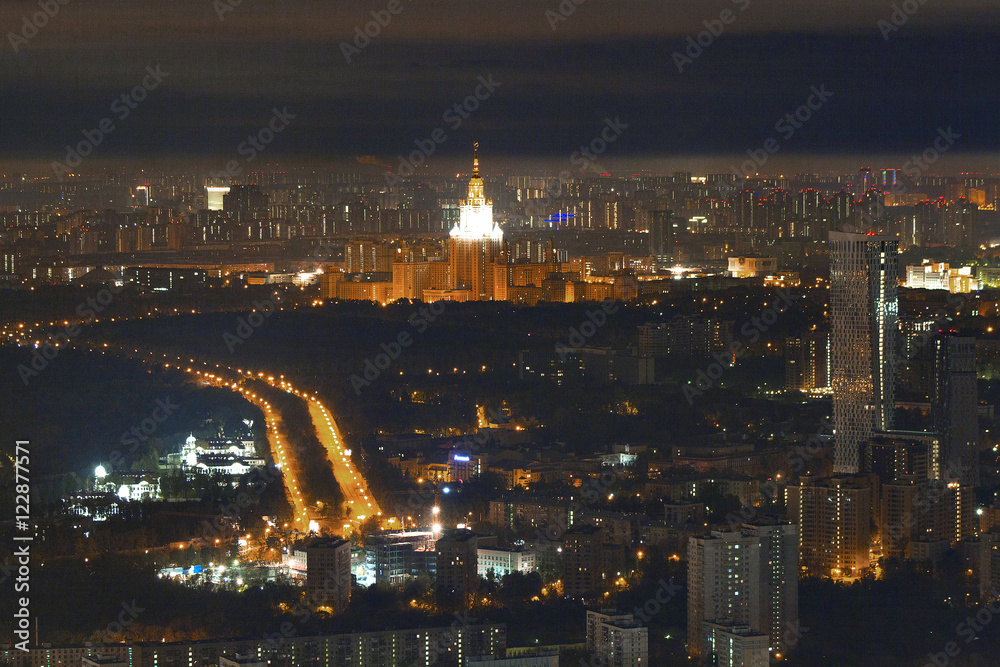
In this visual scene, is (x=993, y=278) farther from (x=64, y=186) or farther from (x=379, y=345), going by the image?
(x=64, y=186)

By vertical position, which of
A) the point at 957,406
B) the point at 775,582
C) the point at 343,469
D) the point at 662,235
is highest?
the point at 662,235

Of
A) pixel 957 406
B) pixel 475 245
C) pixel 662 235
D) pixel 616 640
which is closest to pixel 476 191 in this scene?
pixel 475 245

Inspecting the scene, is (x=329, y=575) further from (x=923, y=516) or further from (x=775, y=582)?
(x=923, y=516)

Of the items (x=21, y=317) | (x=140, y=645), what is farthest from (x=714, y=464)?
(x=21, y=317)

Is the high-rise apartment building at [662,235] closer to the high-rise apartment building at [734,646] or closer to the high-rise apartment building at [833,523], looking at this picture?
the high-rise apartment building at [833,523]

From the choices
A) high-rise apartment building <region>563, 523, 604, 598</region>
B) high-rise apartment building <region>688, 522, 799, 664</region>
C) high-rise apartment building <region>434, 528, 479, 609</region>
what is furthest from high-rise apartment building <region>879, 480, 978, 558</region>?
high-rise apartment building <region>434, 528, 479, 609</region>
